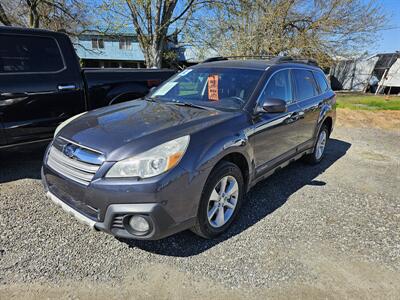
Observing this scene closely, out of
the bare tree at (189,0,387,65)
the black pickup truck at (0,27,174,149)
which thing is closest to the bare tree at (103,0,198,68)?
the bare tree at (189,0,387,65)

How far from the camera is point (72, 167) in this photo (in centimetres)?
246

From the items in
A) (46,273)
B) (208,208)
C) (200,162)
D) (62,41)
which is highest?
(62,41)

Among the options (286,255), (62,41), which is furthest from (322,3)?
(286,255)

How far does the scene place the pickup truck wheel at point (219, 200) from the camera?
259 cm

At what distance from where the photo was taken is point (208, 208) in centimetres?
270

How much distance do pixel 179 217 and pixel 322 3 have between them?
20.0 meters

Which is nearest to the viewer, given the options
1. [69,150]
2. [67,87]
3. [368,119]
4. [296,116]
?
[69,150]

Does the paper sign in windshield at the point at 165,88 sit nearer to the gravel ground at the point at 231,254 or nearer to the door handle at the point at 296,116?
the door handle at the point at 296,116

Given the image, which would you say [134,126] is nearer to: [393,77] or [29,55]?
[29,55]

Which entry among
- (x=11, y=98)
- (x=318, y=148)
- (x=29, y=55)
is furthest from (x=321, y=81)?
(x=11, y=98)

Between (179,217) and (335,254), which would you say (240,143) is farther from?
(335,254)

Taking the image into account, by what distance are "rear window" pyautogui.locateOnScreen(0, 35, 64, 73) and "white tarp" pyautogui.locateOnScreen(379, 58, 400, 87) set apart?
74.0 feet

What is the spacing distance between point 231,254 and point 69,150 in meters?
1.74

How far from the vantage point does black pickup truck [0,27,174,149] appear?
3.78 m
